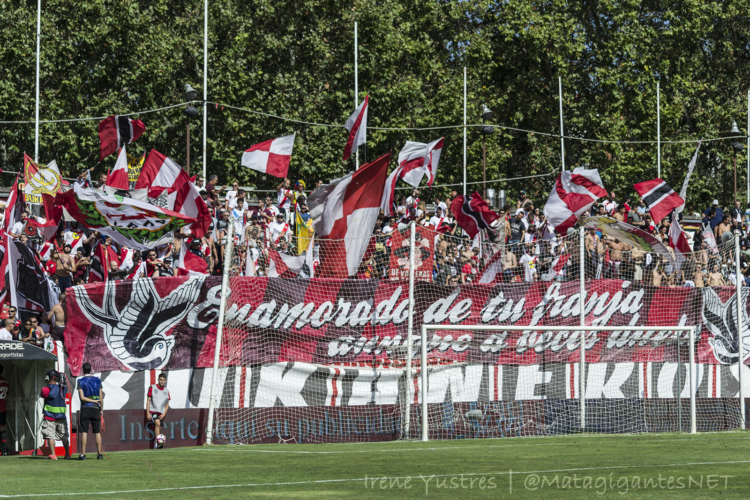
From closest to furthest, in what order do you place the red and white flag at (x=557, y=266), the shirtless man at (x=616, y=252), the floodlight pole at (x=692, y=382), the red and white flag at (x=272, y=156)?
the floodlight pole at (x=692, y=382)
the red and white flag at (x=557, y=266)
the shirtless man at (x=616, y=252)
the red and white flag at (x=272, y=156)

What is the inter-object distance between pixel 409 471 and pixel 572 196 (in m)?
12.8

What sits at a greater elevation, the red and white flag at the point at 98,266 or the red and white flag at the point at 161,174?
the red and white flag at the point at 161,174

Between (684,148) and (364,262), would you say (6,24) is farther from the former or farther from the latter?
(684,148)

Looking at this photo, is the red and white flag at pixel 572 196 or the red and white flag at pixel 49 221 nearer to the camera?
the red and white flag at pixel 49 221

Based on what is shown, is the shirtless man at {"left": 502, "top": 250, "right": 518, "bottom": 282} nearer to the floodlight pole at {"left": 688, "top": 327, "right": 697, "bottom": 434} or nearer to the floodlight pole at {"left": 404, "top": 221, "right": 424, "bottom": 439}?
the floodlight pole at {"left": 404, "top": 221, "right": 424, "bottom": 439}

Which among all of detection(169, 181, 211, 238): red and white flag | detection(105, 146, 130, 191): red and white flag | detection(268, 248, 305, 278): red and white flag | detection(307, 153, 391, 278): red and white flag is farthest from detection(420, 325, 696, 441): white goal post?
detection(105, 146, 130, 191): red and white flag

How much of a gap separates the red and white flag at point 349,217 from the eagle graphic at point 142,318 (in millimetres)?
2661

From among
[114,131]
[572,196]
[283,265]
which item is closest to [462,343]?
[283,265]

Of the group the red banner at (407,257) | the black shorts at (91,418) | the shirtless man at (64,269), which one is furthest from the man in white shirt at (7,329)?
the red banner at (407,257)

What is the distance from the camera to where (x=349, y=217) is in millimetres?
19922

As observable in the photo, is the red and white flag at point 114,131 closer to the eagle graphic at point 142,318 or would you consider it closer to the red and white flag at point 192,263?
the red and white flag at point 192,263

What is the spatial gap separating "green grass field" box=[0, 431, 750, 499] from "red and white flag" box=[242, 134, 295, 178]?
31.9ft

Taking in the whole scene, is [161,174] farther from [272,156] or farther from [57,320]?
[57,320]

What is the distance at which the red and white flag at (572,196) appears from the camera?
23.8 meters
